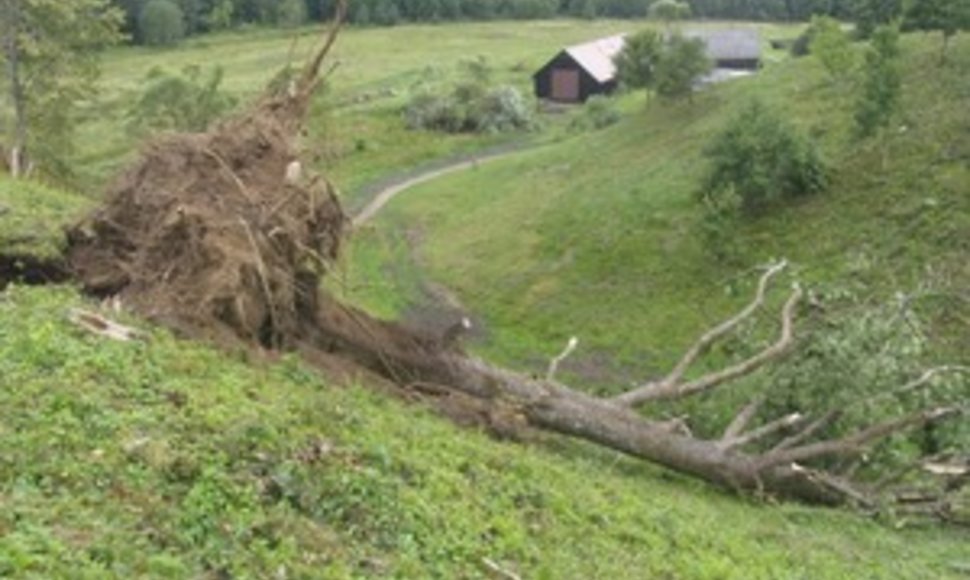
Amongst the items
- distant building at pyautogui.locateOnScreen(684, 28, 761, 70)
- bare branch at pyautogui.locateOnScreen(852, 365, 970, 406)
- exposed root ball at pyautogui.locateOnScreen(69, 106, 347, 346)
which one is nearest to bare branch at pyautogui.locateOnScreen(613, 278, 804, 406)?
bare branch at pyautogui.locateOnScreen(852, 365, 970, 406)

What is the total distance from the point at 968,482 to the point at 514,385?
7972 millimetres

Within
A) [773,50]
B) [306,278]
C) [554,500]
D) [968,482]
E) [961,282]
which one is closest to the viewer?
[554,500]

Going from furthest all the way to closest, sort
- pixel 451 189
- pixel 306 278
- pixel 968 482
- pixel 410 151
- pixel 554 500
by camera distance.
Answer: pixel 410 151 → pixel 451 189 → pixel 968 482 → pixel 306 278 → pixel 554 500

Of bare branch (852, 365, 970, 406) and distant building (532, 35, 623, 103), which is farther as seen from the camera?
distant building (532, 35, 623, 103)

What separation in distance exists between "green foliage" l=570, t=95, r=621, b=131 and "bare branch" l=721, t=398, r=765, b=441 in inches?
1814

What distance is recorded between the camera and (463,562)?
34.9ft

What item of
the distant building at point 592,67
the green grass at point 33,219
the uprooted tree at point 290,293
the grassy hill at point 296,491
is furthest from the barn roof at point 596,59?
the uprooted tree at point 290,293

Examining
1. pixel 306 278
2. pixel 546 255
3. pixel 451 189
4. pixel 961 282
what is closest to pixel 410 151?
pixel 451 189

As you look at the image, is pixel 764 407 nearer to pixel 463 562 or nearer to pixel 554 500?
pixel 554 500

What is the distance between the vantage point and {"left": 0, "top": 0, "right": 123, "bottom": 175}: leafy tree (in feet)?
138

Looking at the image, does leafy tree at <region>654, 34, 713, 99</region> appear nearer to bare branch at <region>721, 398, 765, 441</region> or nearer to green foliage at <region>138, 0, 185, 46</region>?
bare branch at <region>721, 398, 765, 441</region>

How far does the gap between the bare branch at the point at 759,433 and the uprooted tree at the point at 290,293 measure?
0.03 metres

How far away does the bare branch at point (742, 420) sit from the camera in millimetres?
19391

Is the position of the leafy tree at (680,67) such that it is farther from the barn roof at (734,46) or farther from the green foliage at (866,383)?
the green foliage at (866,383)
